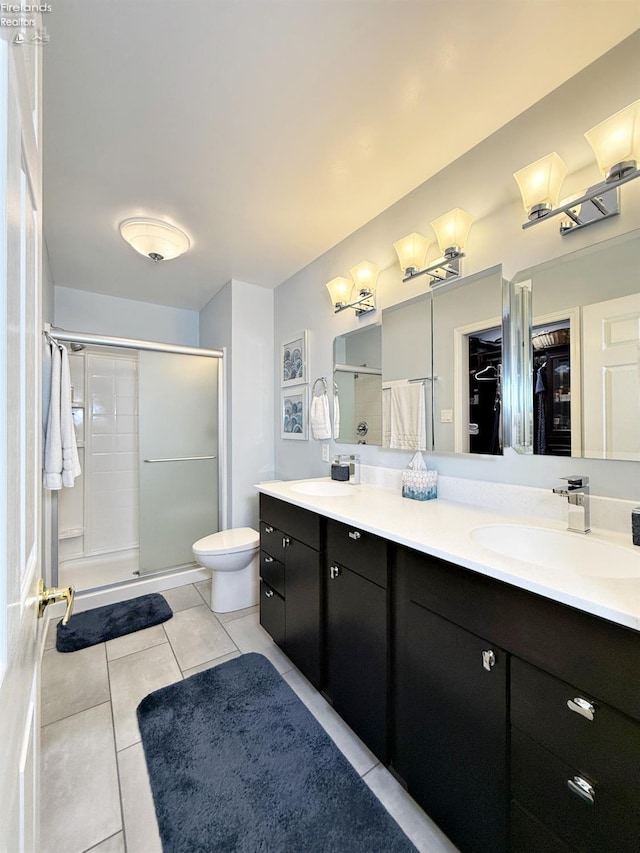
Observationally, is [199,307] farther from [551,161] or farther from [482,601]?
[482,601]

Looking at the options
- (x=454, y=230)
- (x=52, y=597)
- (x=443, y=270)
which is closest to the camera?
(x=52, y=597)

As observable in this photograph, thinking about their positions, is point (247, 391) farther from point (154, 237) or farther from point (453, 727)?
point (453, 727)

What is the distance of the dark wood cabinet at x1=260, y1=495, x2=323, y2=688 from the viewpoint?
1566 millimetres

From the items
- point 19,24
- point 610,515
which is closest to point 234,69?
point 19,24

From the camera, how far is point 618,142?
1.02 metres

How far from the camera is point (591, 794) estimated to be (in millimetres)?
707

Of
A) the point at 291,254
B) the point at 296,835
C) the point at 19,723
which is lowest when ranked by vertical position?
the point at 296,835

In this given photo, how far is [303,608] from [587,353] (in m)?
1.56

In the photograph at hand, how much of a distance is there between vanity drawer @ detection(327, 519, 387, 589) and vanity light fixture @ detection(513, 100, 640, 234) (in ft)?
4.02

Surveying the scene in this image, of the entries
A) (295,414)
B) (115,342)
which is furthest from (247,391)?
(115,342)

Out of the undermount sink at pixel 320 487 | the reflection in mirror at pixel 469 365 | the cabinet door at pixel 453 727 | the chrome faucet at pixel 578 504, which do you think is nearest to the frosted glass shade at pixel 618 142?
the reflection in mirror at pixel 469 365

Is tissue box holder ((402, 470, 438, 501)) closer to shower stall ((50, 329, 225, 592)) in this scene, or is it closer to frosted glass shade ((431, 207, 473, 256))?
frosted glass shade ((431, 207, 473, 256))

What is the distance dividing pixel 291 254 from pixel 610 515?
227 cm

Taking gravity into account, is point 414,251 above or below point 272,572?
above
